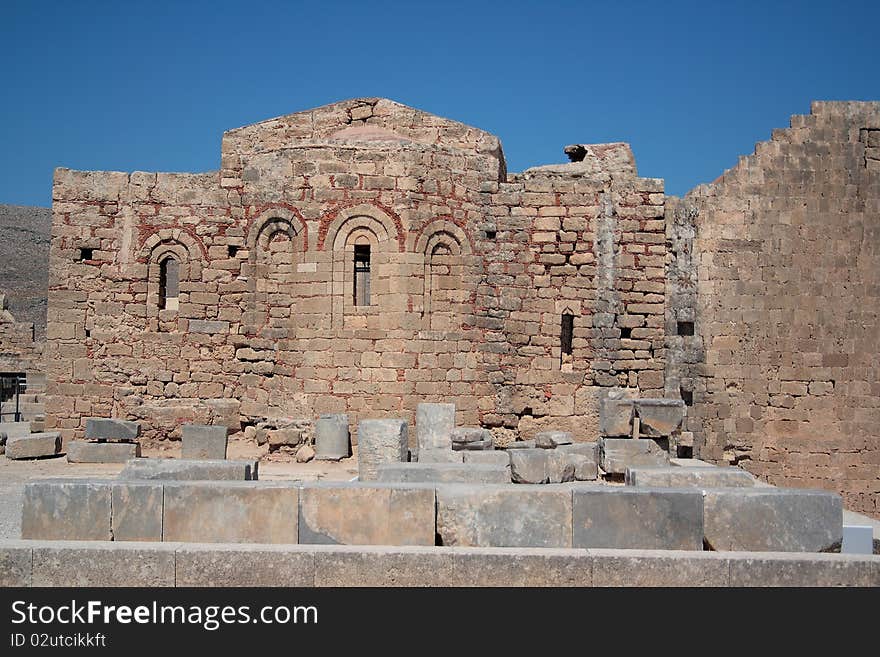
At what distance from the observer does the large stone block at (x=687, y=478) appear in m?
7.92

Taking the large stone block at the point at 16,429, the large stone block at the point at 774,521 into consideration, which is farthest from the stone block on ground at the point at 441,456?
the large stone block at the point at 16,429

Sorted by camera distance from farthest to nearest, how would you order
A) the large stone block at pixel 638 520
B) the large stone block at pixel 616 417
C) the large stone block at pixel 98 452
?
the large stone block at pixel 98 452 → the large stone block at pixel 616 417 → the large stone block at pixel 638 520

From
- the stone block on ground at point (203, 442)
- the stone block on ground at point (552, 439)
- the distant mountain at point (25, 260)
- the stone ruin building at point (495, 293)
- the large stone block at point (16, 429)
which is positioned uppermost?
the distant mountain at point (25, 260)

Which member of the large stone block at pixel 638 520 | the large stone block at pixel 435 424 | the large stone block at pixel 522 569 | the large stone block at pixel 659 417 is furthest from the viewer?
the large stone block at pixel 435 424

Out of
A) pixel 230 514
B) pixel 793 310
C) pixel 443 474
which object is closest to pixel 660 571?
pixel 443 474

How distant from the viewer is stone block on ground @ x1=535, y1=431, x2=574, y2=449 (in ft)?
39.9

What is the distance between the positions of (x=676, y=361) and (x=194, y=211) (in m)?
8.38

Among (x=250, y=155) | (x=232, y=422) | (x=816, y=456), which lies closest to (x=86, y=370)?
(x=232, y=422)

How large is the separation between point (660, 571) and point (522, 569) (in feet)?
3.41

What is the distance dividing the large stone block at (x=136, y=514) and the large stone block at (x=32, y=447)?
7371 millimetres

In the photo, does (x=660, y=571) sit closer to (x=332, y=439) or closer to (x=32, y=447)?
(x=332, y=439)

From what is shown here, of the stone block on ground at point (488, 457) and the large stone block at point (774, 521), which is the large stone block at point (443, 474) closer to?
the large stone block at point (774, 521)

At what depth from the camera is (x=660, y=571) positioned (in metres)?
6.20
